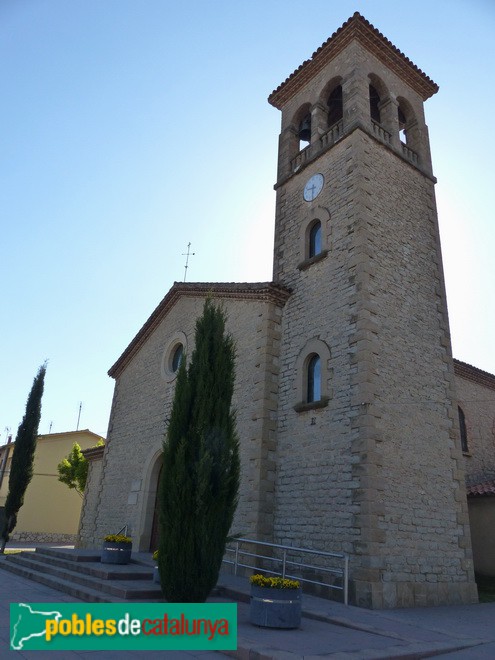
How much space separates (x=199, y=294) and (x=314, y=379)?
218 inches

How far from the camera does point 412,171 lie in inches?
565

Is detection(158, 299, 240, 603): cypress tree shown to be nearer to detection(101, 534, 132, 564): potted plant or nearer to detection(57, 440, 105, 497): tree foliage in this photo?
detection(101, 534, 132, 564): potted plant

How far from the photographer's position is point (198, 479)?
770 cm

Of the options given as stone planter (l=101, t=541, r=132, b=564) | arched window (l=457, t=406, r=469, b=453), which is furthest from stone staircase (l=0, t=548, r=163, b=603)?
arched window (l=457, t=406, r=469, b=453)

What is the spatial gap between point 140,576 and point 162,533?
267 cm

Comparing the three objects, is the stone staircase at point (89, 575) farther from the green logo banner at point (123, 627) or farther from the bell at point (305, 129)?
the bell at point (305, 129)

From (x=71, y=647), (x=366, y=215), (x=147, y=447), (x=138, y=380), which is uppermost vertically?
(x=366, y=215)

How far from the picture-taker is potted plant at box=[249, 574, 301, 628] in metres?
6.53

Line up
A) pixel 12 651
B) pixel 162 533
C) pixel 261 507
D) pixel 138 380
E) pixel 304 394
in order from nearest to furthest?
pixel 12 651, pixel 162 533, pixel 261 507, pixel 304 394, pixel 138 380

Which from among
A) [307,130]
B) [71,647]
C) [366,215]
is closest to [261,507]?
[71,647]

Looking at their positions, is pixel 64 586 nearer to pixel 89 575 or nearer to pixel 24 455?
pixel 89 575

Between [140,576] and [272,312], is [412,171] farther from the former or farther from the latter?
[140,576]

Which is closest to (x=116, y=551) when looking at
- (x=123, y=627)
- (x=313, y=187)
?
(x=123, y=627)

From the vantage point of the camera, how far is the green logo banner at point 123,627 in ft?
17.9
